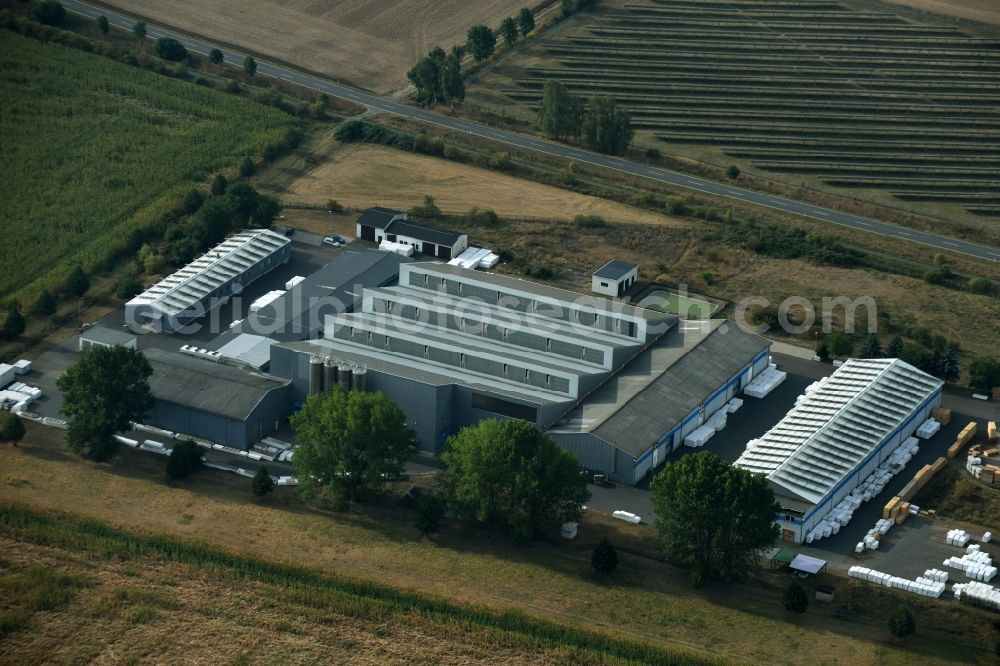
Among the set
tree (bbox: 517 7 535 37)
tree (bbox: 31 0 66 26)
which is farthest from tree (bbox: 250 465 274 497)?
tree (bbox: 31 0 66 26)

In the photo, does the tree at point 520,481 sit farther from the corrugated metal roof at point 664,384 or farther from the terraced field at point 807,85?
the terraced field at point 807,85

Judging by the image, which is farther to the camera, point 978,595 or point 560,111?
point 560,111

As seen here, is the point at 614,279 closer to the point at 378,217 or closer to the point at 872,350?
the point at 872,350

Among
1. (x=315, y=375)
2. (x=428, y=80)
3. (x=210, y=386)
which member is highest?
(x=428, y=80)

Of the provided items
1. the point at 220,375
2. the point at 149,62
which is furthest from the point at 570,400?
the point at 149,62

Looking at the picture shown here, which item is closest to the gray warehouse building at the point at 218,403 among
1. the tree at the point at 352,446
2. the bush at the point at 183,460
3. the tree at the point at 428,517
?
the bush at the point at 183,460

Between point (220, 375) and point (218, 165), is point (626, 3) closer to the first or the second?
point (218, 165)

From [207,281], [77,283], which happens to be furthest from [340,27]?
[77,283]
